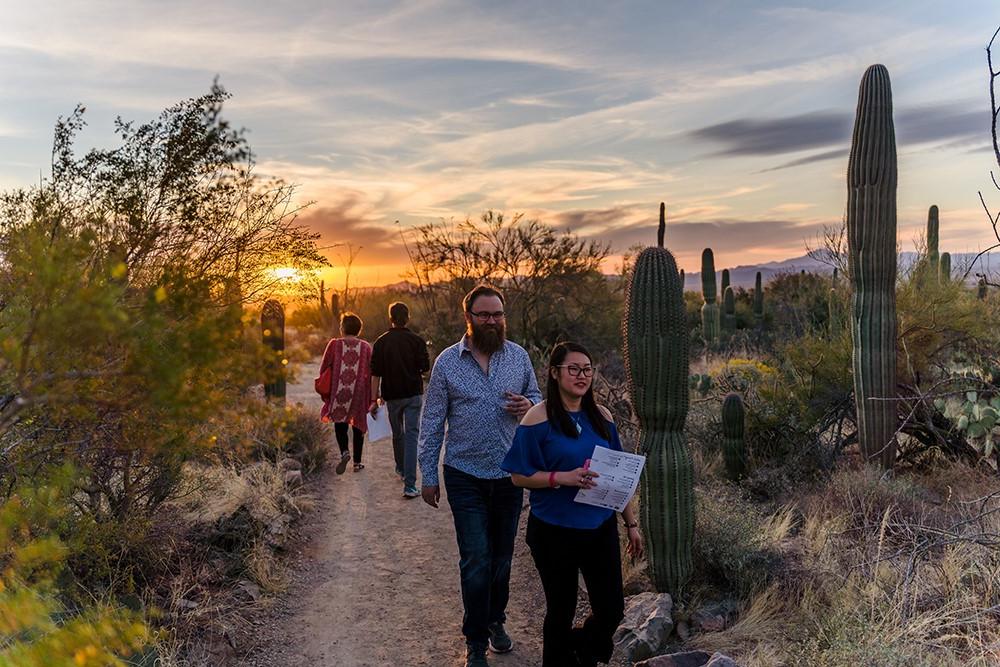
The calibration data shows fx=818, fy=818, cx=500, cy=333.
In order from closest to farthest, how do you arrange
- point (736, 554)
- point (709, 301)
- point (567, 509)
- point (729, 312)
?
point (567, 509) < point (736, 554) < point (709, 301) < point (729, 312)

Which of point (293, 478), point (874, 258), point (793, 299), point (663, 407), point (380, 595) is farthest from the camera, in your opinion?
point (793, 299)

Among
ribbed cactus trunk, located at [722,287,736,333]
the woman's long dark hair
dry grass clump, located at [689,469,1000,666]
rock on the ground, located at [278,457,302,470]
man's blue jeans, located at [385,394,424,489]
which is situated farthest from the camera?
ribbed cactus trunk, located at [722,287,736,333]

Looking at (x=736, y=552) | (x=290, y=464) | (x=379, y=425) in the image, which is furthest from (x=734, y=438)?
(x=290, y=464)

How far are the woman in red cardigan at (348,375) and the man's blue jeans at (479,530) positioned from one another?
4.40 metres

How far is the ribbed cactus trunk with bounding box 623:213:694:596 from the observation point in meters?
5.30

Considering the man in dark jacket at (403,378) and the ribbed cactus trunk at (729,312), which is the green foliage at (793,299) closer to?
the ribbed cactus trunk at (729,312)

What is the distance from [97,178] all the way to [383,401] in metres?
3.41

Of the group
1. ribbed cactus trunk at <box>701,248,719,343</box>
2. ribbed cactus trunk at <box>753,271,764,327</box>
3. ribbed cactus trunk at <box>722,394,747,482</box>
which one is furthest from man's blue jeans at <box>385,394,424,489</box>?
ribbed cactus trunk at <box>753,271,764,327</box>

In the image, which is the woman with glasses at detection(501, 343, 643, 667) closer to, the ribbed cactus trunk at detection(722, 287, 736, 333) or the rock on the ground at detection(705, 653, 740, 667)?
the rock on the ground at detection(705, 653, 740, 667)

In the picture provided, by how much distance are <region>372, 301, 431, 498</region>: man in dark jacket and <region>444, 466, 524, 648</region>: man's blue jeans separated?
3.66 meters

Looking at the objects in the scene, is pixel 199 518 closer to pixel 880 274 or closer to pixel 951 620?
pixel 951 620

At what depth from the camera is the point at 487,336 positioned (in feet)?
14.1

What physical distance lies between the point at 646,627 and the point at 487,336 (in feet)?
6.41

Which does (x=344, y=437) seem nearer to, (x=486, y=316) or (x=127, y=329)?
(x=486, y=316)
